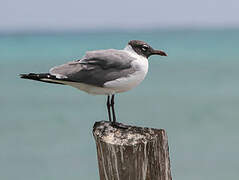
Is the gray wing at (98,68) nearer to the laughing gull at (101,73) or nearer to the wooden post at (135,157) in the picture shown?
the laughing gull at (101,73)

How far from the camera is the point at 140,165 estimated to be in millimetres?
3656

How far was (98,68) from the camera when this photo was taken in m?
4.19

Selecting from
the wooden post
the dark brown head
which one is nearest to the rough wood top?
the wooden post

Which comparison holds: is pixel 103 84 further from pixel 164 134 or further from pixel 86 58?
pixel 164 134

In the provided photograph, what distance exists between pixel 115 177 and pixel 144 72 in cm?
99

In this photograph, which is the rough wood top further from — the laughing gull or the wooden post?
the laughing gull

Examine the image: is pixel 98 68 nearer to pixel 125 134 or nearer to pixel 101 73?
pixel 101 73

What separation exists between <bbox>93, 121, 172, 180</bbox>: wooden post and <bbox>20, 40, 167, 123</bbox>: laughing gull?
512 mm

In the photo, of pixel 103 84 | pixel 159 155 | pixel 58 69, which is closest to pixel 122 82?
pixel 103 84

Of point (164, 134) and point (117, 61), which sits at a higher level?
point (117, 61)

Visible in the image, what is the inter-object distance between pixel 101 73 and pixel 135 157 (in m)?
0.81

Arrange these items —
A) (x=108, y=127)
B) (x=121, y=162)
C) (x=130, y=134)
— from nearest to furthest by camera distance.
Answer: (x=121, y=162), (x=130, y=134), (x=108, y=127)

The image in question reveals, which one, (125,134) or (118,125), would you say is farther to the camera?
(118,125)

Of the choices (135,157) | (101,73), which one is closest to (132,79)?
(101,73)
